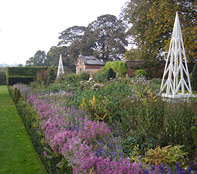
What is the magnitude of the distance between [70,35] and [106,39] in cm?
1288

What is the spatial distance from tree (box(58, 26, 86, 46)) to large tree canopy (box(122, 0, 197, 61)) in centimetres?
2709

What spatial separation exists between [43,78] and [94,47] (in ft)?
80.6

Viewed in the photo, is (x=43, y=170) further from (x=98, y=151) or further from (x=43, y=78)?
(x=43, y=78)

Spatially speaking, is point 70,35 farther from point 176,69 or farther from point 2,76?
point 176,69

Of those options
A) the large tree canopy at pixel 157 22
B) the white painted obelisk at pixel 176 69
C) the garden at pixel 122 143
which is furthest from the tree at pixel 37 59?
the garden at pixel 122 143

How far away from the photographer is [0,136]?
5.59 meters

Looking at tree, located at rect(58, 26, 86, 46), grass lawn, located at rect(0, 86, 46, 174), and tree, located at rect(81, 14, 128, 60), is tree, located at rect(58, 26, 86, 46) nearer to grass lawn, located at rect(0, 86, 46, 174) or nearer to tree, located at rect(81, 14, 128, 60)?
tree, located at rect(81, 14, 128, 60)

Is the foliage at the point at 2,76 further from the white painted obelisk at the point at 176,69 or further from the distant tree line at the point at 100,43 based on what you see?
the white painted obelisk at the point at 176,69

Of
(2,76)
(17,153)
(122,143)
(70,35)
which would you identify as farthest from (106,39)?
(122,143)

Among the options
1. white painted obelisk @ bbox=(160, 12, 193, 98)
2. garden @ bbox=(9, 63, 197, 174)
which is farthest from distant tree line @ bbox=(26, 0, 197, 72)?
garden @ bbox=(9, 63, 197, 174)

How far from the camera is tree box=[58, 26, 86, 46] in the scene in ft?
146

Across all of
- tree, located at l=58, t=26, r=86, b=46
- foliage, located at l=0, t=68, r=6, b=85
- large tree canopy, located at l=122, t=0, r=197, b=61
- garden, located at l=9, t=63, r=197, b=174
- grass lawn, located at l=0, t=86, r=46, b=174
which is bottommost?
grass lawn, located at l=0, t=86, r=46, b=174

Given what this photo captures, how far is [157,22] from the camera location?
46.6 ft

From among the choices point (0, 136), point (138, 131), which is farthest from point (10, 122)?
point (138, 131)
